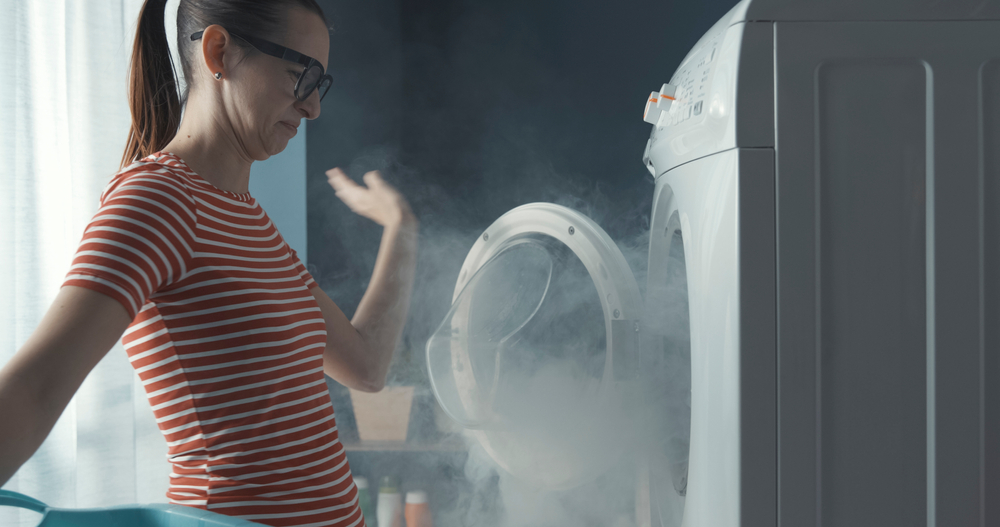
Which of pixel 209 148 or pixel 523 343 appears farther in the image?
pixel 523 343

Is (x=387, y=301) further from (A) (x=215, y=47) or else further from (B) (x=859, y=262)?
(B) (x=859, y=262)

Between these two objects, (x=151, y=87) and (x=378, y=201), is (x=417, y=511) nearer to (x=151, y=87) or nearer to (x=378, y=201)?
(x=378, y=201)

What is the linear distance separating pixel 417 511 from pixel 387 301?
918 mm

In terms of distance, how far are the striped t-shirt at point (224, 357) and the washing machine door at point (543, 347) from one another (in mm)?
558

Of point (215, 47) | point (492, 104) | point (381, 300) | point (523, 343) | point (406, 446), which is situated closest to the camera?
point (215, 47)

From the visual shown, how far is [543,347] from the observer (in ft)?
4.35

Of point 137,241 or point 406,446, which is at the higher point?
point 137,241

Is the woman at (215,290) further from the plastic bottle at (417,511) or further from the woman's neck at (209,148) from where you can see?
the plastic bottle at (417,511)

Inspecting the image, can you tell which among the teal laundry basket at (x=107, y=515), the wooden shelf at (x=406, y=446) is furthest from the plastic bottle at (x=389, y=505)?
the teal laundry basket at (x=107, y=515)

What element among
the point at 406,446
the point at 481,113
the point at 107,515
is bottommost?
the point at 406,446

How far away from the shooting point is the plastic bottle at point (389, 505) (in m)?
1.70

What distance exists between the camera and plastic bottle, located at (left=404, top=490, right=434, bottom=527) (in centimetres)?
167

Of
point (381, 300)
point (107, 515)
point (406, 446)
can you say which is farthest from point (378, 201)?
point (406, 446)

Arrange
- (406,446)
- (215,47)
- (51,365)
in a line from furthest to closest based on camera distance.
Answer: (406,446)
(215,47)
(51,365)
